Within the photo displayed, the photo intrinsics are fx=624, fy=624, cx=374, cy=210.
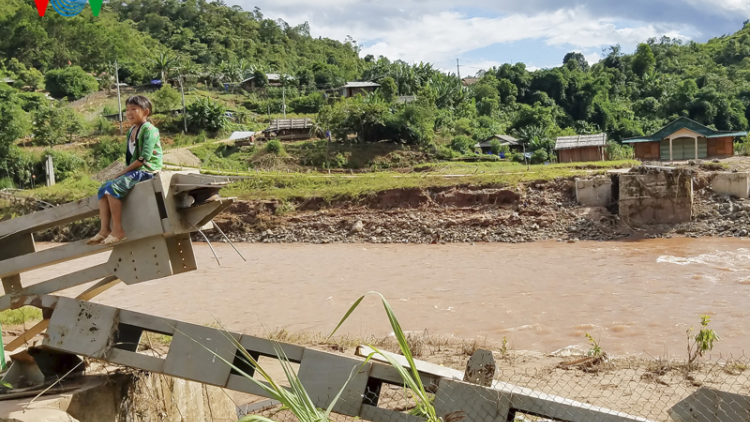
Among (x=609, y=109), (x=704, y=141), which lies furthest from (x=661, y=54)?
(x=704, y=141)

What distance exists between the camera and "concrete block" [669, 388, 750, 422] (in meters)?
3.49

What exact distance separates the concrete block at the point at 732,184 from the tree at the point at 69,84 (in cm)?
4950

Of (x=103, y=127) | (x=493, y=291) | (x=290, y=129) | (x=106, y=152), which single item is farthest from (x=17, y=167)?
(x=493, y=291)

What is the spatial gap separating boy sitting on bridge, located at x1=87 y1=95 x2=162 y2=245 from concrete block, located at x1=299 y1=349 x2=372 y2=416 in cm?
154

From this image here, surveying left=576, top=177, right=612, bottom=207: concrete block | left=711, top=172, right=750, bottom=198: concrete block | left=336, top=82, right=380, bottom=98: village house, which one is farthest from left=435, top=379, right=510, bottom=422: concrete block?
left=336, top=82, right=380, bottom=98: village house

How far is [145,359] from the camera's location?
431 cm

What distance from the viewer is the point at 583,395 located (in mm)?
5758

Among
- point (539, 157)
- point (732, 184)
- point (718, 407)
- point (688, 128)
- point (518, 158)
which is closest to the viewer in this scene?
point (718, 407)

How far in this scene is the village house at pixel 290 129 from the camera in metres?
42.0

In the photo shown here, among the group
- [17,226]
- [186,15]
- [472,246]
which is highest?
[186,15]

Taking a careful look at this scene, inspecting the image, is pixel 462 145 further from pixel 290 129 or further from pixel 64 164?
pixel 64 164

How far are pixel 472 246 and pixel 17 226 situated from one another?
57.0 feet

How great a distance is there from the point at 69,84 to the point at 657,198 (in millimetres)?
50145

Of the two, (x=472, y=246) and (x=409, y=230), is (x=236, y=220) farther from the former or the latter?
(x=472, y=246)
